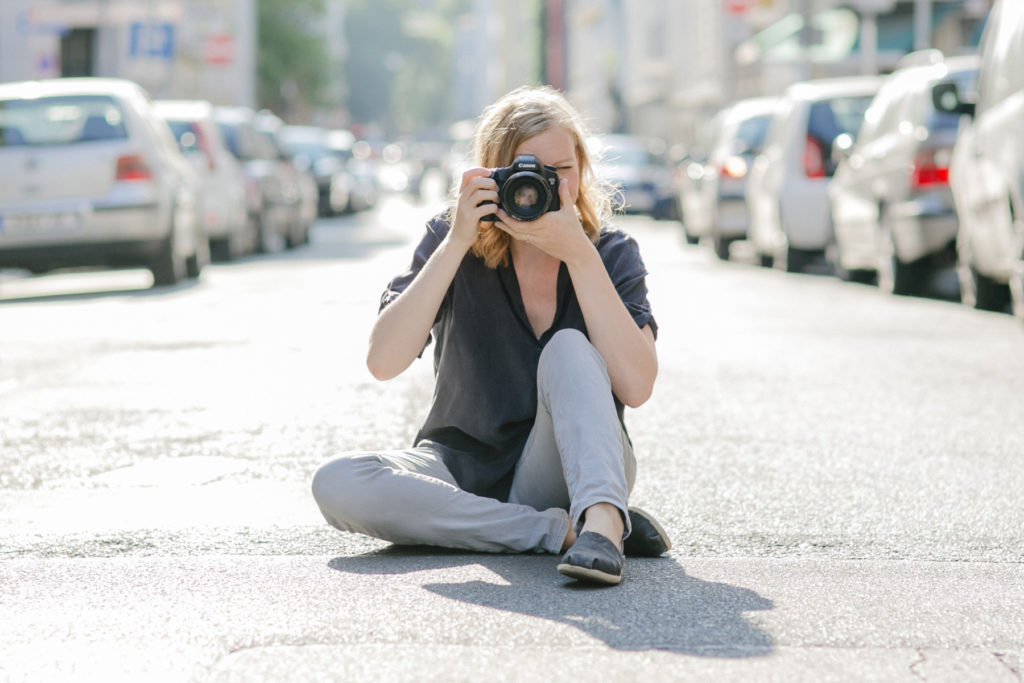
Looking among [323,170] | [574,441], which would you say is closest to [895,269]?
[574,441]

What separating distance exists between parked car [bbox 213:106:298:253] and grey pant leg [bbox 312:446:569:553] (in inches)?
673

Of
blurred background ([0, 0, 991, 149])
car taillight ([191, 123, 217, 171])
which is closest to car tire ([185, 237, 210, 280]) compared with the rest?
car taillight ([191, 123, 217, 171])

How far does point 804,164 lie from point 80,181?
255 inches

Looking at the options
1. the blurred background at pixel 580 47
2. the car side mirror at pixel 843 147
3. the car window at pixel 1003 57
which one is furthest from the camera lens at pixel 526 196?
the car side mirror at pixel 843 147

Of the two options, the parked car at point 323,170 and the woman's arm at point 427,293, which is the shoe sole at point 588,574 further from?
the parked car at point 323,170

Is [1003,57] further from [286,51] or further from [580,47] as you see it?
[580,47]

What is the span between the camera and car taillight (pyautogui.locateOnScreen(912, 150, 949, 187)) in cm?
1297

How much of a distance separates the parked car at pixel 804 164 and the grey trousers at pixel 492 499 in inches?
490

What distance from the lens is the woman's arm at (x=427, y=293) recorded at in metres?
4.48

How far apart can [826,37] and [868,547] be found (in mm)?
39881

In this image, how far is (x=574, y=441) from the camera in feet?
14.2

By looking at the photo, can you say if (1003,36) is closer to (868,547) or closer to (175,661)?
(868,547)

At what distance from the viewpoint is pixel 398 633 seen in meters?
3.70

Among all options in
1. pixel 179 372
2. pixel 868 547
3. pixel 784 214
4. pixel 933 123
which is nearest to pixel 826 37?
pixel 784 214
